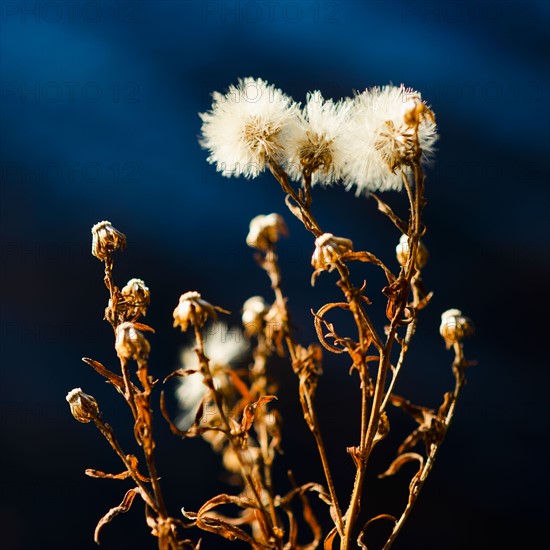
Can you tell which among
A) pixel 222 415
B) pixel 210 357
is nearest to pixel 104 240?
pixel 222 415

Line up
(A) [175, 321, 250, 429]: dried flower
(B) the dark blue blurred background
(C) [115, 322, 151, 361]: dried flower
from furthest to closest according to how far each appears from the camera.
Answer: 1. (B) the dark blue blurred background
2. (A) [175, 321, 250, 429]: dried flower
3. (C) [115, 322, 151, 361]: dried flower

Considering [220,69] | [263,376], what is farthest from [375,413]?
[220,69]

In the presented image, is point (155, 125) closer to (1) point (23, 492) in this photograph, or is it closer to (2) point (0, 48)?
(2) point (0, 48)

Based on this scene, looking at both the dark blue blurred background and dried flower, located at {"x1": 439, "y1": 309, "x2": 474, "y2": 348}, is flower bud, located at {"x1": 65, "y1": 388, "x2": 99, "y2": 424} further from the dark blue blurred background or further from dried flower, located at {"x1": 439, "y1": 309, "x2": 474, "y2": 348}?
the dark blue blurred background

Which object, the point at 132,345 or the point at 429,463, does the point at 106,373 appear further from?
the point at 429,463

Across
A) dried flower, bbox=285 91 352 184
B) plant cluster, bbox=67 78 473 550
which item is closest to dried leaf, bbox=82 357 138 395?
plant cluster, bbox=67 78 473 550

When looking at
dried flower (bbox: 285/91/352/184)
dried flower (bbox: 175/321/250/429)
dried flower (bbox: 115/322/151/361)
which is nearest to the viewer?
dried flower (bbox: 115/322/151/361)

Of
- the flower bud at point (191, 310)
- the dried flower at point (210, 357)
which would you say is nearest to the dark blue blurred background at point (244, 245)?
the dried flower at point (210, 357)
